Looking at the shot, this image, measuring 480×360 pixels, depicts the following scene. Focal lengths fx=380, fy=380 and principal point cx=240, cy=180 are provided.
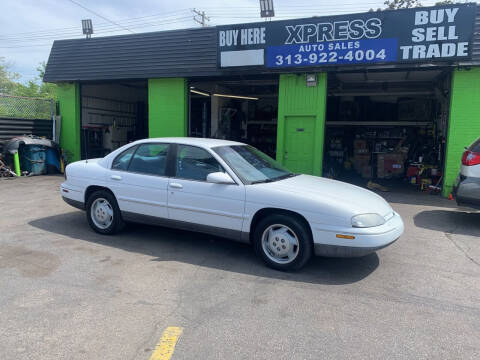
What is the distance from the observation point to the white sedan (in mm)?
4234

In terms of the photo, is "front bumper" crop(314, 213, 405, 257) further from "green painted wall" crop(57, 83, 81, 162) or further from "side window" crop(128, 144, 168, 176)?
"green painted wall" crop(57, 83, 81, 162)

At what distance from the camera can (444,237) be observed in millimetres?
6160

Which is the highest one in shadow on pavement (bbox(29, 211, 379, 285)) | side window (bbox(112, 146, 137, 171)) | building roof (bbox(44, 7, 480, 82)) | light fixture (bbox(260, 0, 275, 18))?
light fixture (bbox(260, 0, 275, 18))

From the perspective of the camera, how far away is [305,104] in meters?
10.7

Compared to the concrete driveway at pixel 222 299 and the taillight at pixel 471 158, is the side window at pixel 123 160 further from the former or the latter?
the taillight at pixel 471 158

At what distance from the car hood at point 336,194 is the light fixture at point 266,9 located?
7.39 m

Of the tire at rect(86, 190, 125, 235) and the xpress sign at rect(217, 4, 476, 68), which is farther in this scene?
the xpress sign at rect(217, 4, 476, 68)

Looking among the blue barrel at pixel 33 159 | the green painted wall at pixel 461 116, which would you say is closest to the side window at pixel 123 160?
the green painted wall at pixel 461 116

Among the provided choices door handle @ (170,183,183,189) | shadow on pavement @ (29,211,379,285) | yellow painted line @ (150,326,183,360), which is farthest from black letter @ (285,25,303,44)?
yellow painted line @ (150,326,183,360)

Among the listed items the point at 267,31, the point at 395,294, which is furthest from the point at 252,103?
the point at 395,294

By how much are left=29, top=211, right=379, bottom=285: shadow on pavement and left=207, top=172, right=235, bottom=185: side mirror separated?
3.36 feet

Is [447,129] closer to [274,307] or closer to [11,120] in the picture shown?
[274,307]

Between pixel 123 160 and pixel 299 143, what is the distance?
20.6ft

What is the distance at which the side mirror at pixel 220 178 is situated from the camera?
4641 mm
